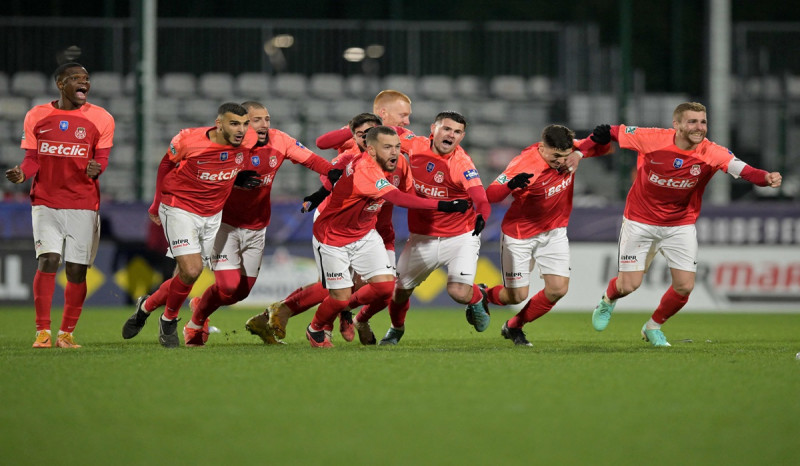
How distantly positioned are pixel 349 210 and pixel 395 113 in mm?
1362

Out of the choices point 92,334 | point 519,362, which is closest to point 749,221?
point 519,362

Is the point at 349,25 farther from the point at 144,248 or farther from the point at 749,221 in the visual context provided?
the point at 749,221

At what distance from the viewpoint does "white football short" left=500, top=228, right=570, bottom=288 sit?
870 centimetres

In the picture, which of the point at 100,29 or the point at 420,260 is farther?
the point at 100,29

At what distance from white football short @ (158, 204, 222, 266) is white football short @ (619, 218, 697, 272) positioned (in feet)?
11.0

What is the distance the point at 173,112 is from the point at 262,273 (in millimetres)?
5525

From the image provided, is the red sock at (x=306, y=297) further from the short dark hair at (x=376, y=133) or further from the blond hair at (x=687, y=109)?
the blond hair at (x=687, y=109)

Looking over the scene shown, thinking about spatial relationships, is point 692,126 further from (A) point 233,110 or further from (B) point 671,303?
(A) point 233,110

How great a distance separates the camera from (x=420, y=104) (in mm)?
18203

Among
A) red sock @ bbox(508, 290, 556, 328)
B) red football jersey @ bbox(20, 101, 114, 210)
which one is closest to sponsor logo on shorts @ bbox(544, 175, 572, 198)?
red sock @ bbox(508, 290, 556, 328)

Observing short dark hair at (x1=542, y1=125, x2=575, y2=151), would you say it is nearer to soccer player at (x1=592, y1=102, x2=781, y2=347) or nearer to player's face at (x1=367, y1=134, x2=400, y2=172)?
soccer player at (x1=592, y1=102, x2=781, y2=347)

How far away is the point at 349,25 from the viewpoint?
1836 cm

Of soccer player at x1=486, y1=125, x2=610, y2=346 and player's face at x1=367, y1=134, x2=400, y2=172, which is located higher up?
player's face at x1=367, y1=134, x2=400, y2=172

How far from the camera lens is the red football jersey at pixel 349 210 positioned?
26.3ft
